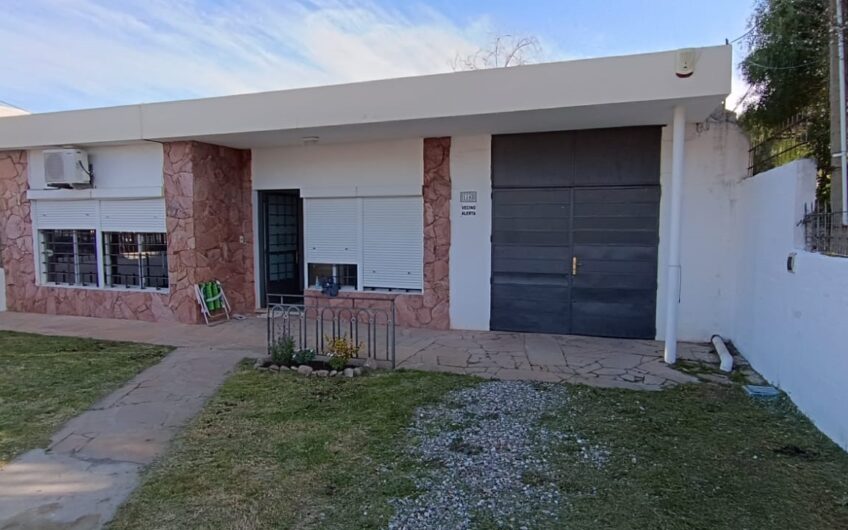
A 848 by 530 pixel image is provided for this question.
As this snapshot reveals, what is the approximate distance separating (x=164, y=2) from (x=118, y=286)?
5740 millimetres

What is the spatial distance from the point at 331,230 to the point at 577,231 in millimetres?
4418

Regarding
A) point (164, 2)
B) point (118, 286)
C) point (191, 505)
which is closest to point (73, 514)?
point (191, 505)

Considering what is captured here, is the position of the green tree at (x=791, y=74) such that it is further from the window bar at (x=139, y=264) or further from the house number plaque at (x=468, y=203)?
the window bar at (x=139, y=264)

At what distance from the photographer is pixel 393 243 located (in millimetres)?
9133

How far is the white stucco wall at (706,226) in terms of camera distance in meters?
7.47

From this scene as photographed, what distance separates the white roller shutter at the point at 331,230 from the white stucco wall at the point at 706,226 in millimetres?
5199

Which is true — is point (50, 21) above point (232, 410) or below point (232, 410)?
above

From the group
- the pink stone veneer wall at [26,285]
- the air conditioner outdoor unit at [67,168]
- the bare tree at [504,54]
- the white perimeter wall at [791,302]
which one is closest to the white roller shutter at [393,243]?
the pink stone veneer wall at [26,285]

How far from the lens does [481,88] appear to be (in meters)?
6.82

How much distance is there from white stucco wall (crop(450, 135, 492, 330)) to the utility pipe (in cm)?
341

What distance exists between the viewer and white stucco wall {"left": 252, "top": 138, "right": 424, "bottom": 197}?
8891 millimetres

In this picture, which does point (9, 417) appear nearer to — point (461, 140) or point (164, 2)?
point (461, 140)

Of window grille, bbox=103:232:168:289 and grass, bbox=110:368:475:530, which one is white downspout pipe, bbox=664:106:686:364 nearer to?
grass, bbox=110:368:475:530

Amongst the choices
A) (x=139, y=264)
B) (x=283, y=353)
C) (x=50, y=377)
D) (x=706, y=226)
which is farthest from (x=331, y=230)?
(x=706, y=226)
